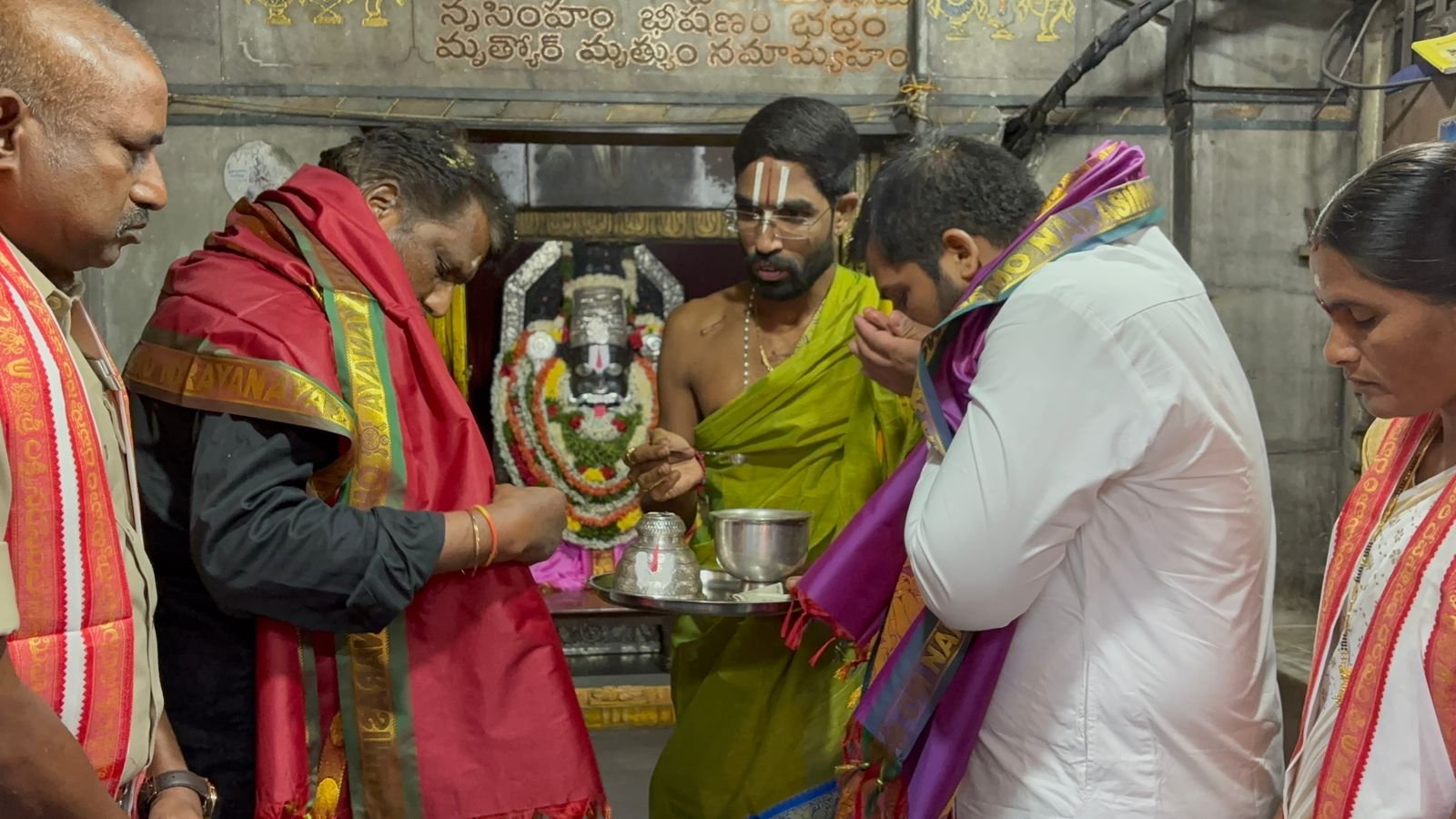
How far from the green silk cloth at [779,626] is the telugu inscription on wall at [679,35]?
2075mm

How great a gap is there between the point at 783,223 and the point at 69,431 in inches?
79.8

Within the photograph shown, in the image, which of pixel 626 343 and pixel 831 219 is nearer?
pixel 831 219

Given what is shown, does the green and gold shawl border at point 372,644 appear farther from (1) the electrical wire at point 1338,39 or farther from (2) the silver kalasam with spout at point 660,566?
(1) the electrical wire at point 1338,39

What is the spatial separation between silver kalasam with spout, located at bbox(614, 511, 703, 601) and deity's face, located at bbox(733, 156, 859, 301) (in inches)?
29.6

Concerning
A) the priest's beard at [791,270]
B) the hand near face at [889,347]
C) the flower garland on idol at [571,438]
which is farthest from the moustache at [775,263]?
the flower garland on idol at [571,438]

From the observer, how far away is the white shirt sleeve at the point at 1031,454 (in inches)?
64.9

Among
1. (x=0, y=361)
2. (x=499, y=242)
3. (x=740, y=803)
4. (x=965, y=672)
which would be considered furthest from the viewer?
(x=740, y=803)

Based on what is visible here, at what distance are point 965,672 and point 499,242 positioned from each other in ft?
3.77

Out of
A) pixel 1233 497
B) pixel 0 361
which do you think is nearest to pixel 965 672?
pixel 1233 497

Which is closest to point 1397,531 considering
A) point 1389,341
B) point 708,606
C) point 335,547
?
point 1389,341

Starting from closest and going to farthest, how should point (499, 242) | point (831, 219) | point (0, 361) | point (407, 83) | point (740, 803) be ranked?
1. point (0, 361)
2. point (499, 242)
3. point (740, 803)
4. point (831, 219)
5. point (407, 83)

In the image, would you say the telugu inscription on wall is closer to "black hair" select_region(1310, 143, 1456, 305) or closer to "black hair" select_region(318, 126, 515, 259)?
"black hair" select_region(318, 126, 515, 259)

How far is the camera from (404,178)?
7.02 feet

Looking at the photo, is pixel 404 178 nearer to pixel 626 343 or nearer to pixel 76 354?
pixel 76 354
